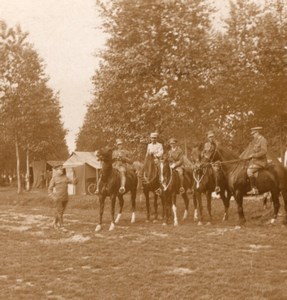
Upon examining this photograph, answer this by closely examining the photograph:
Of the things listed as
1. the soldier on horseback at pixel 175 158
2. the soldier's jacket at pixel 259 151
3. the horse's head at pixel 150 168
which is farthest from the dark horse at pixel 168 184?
the soldier's jacket at pixel 259 151

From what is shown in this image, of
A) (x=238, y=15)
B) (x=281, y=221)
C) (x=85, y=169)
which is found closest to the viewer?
(x=281, y=221)

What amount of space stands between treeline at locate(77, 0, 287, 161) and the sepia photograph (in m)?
0.08

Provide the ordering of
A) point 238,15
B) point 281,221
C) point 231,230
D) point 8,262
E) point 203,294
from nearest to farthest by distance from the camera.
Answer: point 203,294 < point 8,262 < point 231,230 < point 281,221 < point 238,15

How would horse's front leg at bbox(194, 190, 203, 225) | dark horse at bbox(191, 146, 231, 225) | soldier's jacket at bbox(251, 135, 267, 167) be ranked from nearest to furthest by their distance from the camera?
1. soldier's jacket at bbox(251, 135, 267, 167)
2. dark horse at bbox(191, 146, 231, 225)
3. horse's front leg at bbox(194, 190, 203, 225)

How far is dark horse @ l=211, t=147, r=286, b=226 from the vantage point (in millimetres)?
17328

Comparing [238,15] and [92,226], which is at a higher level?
[238,15]

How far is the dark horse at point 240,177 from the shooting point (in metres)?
17.3

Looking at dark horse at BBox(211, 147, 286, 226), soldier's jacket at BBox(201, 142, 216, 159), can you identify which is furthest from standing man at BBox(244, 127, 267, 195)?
soldier's jacket at BBox(201, 142, 216, 159)

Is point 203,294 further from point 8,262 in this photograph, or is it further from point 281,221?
point 281,221

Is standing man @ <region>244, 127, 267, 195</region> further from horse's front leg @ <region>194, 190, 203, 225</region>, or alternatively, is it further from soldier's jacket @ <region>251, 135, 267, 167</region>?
horse's front leg @ <region>194, 190, 203, 225</region>

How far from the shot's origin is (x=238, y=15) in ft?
105

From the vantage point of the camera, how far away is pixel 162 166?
18969 mm

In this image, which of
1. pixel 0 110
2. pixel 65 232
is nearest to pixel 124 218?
pixel 65 232

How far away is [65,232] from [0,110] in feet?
98.8
